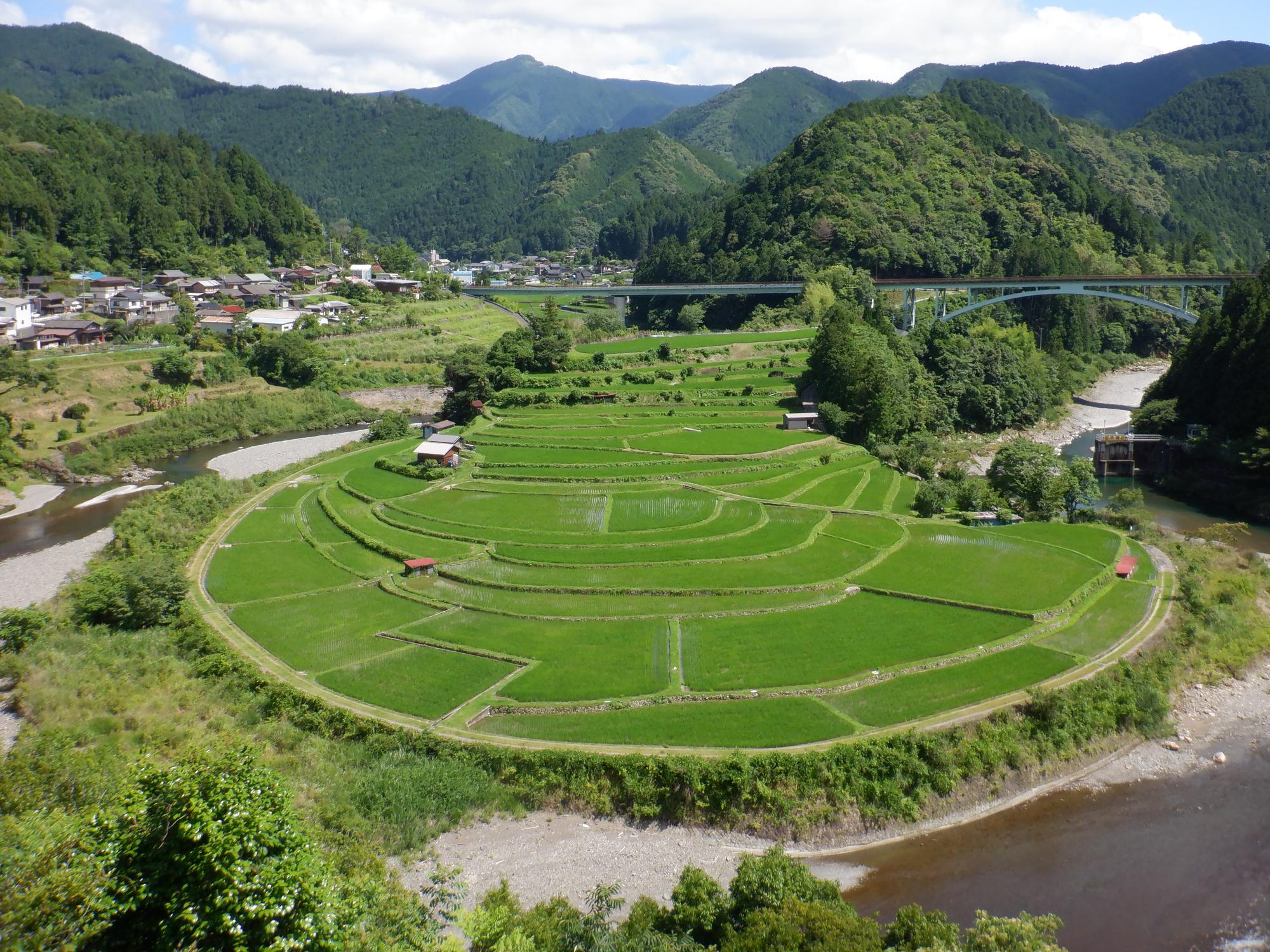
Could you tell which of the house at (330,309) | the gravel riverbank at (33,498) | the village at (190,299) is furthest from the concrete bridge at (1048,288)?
the gravel riverbank at (33,498)

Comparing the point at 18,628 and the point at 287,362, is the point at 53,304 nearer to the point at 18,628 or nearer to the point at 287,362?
the point at 287,362

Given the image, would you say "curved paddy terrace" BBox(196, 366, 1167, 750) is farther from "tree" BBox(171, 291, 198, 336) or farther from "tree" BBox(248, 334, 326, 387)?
"tree" BBox(171, 291, 198, 336)

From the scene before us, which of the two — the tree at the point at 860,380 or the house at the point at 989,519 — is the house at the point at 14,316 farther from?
the house at the point at 989,519

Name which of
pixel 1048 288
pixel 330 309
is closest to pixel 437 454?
pixel 330 309

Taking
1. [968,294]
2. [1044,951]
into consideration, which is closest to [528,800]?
[1044,951]

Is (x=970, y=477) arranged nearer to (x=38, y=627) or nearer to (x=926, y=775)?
(x=926, y=775)

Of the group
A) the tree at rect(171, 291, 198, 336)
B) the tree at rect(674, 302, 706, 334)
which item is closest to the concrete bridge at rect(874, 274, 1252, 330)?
the tree at rect(674, 302, 706, 334)
